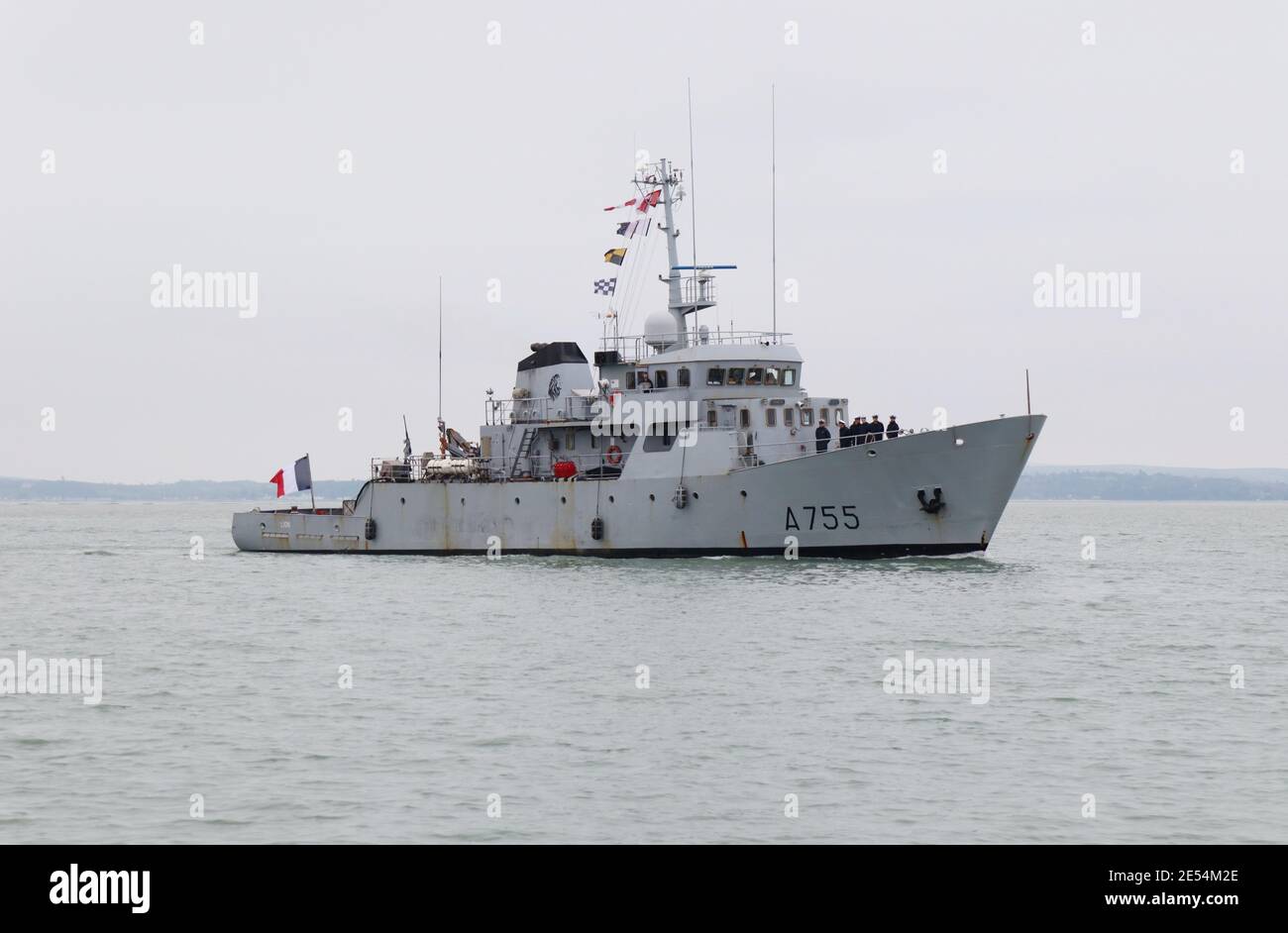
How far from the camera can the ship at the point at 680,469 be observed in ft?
128

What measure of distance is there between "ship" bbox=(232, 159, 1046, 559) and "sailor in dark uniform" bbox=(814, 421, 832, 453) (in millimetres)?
92

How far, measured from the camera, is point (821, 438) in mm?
40781

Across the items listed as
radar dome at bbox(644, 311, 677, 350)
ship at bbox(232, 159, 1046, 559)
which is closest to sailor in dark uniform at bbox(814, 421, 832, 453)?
ship at bbox(232, 159, 1046, 559)

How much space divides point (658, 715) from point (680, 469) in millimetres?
22098

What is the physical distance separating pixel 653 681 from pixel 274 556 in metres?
34.9

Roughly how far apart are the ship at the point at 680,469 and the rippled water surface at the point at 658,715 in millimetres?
2381

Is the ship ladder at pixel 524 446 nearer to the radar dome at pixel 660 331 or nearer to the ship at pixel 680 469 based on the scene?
the ship at pixel 680 469

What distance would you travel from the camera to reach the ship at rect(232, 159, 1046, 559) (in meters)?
39.0

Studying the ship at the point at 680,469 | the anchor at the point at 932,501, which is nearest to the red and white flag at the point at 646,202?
the ship at the point at 680,469

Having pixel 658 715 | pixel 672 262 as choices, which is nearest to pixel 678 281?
pixel 672 262

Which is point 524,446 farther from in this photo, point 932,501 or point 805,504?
point 932,501
